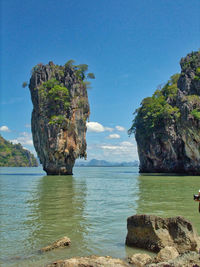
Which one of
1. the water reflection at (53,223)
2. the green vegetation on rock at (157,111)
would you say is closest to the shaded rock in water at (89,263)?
the water reflection at (53,223)

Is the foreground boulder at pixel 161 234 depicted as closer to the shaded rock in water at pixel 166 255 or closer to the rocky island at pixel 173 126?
the shaded rock in water at pixel 166 255

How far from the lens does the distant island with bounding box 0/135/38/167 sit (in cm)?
14388

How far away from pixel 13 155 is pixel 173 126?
4866 inches

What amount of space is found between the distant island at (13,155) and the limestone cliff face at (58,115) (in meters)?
106

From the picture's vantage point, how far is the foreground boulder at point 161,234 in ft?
20.1

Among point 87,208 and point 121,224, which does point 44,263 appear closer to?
point 121,224

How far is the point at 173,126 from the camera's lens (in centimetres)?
4522

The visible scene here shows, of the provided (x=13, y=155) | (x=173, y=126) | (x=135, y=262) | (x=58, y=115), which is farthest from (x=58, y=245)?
(x=13, y=155)

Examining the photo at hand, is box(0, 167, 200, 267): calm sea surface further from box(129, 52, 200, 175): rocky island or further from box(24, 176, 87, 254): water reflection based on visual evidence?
box(129, 52, 200, 175): rocky island

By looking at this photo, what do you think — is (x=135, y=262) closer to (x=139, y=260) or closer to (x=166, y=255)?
(x=139, y=260)

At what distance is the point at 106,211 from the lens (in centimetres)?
1112

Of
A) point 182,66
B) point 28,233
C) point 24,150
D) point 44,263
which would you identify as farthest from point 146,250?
point 24,150

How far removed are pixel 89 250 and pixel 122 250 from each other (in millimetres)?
822

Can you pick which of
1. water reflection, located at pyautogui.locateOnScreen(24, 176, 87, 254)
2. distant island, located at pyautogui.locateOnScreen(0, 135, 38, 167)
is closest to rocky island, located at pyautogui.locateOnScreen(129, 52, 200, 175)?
water reflection, located at pyautogui.locateOnScreen(24, 176, 87, 254)
